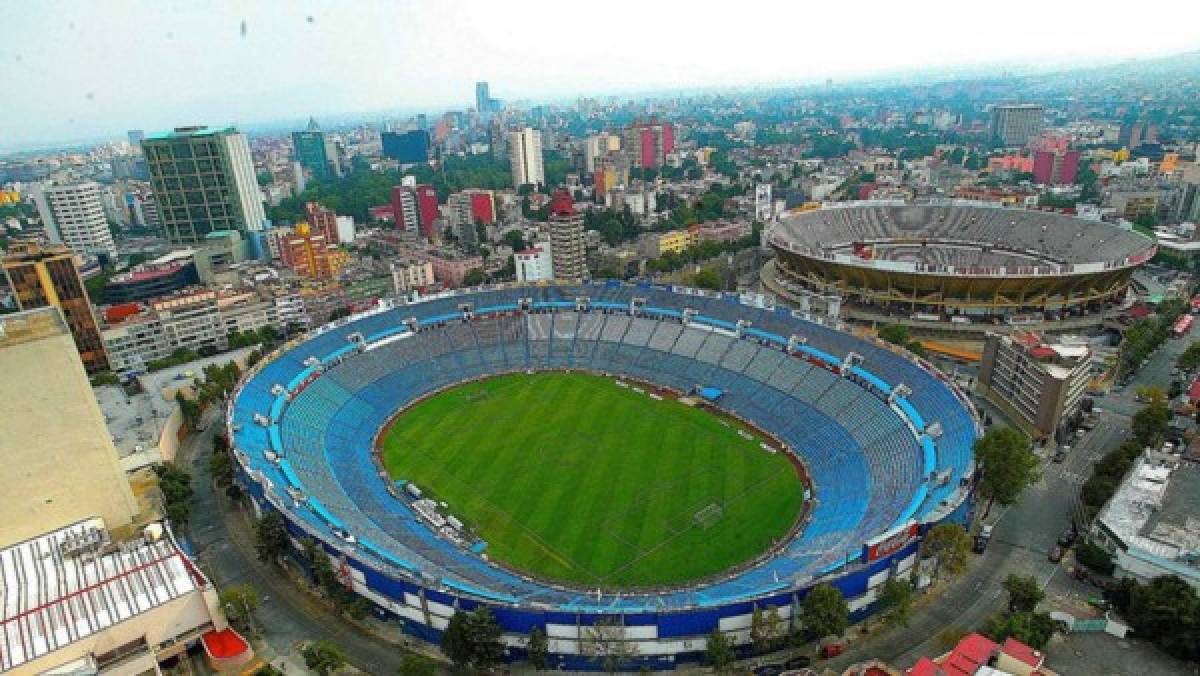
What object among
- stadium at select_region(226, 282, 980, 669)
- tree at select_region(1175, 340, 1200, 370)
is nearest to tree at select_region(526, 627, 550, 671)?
stadium at select_region(226, 282, 980, 669)

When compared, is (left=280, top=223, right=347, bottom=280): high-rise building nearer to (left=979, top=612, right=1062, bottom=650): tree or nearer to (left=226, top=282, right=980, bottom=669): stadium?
(left=226, top=282, right=980, bottom=669): stadium

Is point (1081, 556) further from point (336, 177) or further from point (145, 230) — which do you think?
point (336, 177)

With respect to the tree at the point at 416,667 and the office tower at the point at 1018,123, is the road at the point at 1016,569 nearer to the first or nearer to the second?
the tree at the point at 416,667

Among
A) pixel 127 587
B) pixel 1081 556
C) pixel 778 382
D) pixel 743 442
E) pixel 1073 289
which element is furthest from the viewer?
pixel 1073 289

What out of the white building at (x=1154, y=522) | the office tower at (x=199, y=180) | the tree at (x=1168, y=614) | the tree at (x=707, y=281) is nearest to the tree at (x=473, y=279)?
the tree at (x=707, y=281)

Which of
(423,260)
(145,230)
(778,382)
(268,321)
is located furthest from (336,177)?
(778,382)
